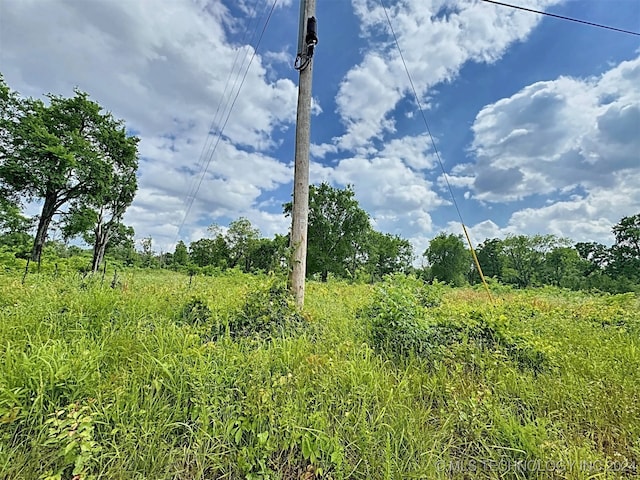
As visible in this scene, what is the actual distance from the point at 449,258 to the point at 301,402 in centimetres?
3457

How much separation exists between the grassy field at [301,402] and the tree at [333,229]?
59.2 ft

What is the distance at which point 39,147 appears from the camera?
13742 mm

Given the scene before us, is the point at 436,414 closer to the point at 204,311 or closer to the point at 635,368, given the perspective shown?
the point at 635,368

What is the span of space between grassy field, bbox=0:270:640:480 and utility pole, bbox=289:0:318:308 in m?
1.02

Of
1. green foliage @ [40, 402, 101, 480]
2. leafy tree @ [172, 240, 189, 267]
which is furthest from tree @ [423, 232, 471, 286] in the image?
green foliage @ [40, 402, 101, 480]

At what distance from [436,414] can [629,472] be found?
972 mm

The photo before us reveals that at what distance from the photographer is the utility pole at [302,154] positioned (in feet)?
12.8

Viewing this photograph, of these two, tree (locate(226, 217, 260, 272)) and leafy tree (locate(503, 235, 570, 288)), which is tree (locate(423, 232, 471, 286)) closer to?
leafy tree (locate(503, 235, 570, 288))

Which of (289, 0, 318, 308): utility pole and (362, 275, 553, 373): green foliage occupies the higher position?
(289, 0, 318, 308): utility pole

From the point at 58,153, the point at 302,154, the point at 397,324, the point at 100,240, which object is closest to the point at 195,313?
the point at 397,324

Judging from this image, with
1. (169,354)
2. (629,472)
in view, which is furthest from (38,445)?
(629,472)

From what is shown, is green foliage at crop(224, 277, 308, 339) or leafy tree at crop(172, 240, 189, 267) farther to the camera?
leafy tree at crop(172, 240, 189, 267)

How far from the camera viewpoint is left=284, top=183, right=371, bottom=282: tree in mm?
21094

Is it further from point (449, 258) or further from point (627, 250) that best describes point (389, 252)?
point (627, 250)
